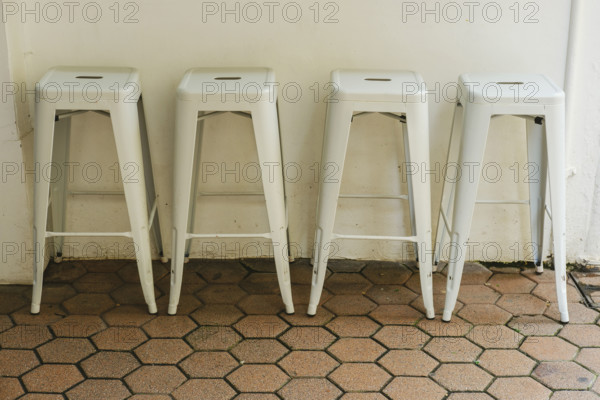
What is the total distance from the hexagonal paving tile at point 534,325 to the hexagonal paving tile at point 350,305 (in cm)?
57

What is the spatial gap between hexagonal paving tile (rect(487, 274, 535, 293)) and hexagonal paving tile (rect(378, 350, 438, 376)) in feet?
2.12

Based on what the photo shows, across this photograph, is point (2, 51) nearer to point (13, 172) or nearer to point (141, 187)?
point (13, 172)

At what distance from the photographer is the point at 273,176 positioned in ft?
9.46

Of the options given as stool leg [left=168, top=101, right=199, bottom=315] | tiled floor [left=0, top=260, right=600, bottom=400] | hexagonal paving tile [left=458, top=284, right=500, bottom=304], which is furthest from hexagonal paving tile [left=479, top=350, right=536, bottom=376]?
stool leg [left=168, top=101, right=199, bottom=315]

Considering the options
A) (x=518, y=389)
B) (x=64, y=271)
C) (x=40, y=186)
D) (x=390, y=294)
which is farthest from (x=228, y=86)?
(x=518, y=389)

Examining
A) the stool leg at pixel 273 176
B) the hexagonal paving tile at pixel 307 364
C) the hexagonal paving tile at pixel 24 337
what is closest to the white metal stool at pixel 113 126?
the hexagonal paving tile at pixel 24 337

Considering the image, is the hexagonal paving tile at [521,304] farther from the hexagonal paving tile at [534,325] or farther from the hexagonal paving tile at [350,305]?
the hexagonal paving tile at [350,305]

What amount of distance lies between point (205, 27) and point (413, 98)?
37.0 inches

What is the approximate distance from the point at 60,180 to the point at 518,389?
206 centimetres

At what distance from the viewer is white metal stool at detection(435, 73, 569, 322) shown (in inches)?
110

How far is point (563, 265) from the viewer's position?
3.02 m

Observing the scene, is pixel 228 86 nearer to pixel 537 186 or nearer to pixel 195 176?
pixel 195 176

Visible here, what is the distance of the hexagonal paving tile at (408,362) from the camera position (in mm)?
2715

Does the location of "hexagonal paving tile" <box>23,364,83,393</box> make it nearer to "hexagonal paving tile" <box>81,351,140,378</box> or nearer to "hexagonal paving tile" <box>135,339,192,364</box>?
"hexagonal paving tile" <box>81,351,140,378</box>
